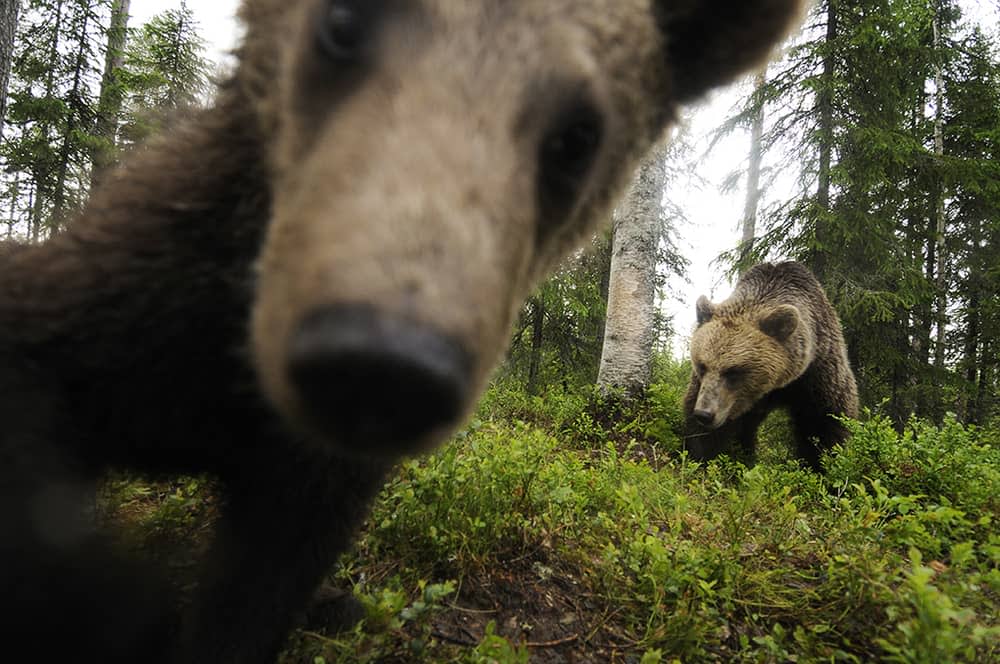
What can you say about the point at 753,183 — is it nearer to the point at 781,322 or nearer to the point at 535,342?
the point at 535,342

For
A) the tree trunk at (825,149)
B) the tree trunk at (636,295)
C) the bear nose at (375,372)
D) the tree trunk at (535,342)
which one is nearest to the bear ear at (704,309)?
the tree trunk at (636,295)

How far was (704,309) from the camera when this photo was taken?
25.1 ft

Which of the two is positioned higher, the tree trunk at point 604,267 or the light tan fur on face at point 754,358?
the tree trunk at point 604,267

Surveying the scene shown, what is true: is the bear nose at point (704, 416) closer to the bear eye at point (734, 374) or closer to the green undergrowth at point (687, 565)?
the bear eye at point (734, 374)

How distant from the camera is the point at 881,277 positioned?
984 centimetres

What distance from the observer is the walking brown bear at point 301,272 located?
2.86 ft

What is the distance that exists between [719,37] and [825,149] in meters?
10.0

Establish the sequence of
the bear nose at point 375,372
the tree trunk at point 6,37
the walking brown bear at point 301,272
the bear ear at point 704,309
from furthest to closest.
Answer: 1. the bear ear at point 704,309
2. the tree trunk at point 6,37
3. the walking brown bear at point 301,272
4. the bear nose at point 375,372

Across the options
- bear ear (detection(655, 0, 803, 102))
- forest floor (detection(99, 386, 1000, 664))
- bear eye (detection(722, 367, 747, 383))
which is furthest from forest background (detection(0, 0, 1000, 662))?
bear ear (detection(655, 0, 803, 102))

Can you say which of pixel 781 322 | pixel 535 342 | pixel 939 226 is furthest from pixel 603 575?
pixel 939 226

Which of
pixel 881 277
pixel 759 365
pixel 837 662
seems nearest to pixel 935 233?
pixel 881 277

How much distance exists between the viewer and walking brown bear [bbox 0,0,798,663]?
87 centimetres

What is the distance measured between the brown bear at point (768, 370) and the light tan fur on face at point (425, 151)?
5.63 m

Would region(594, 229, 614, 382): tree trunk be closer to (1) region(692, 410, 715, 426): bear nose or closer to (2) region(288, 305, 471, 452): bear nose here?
(1) region(692, 410, 715, 426): bear nose
